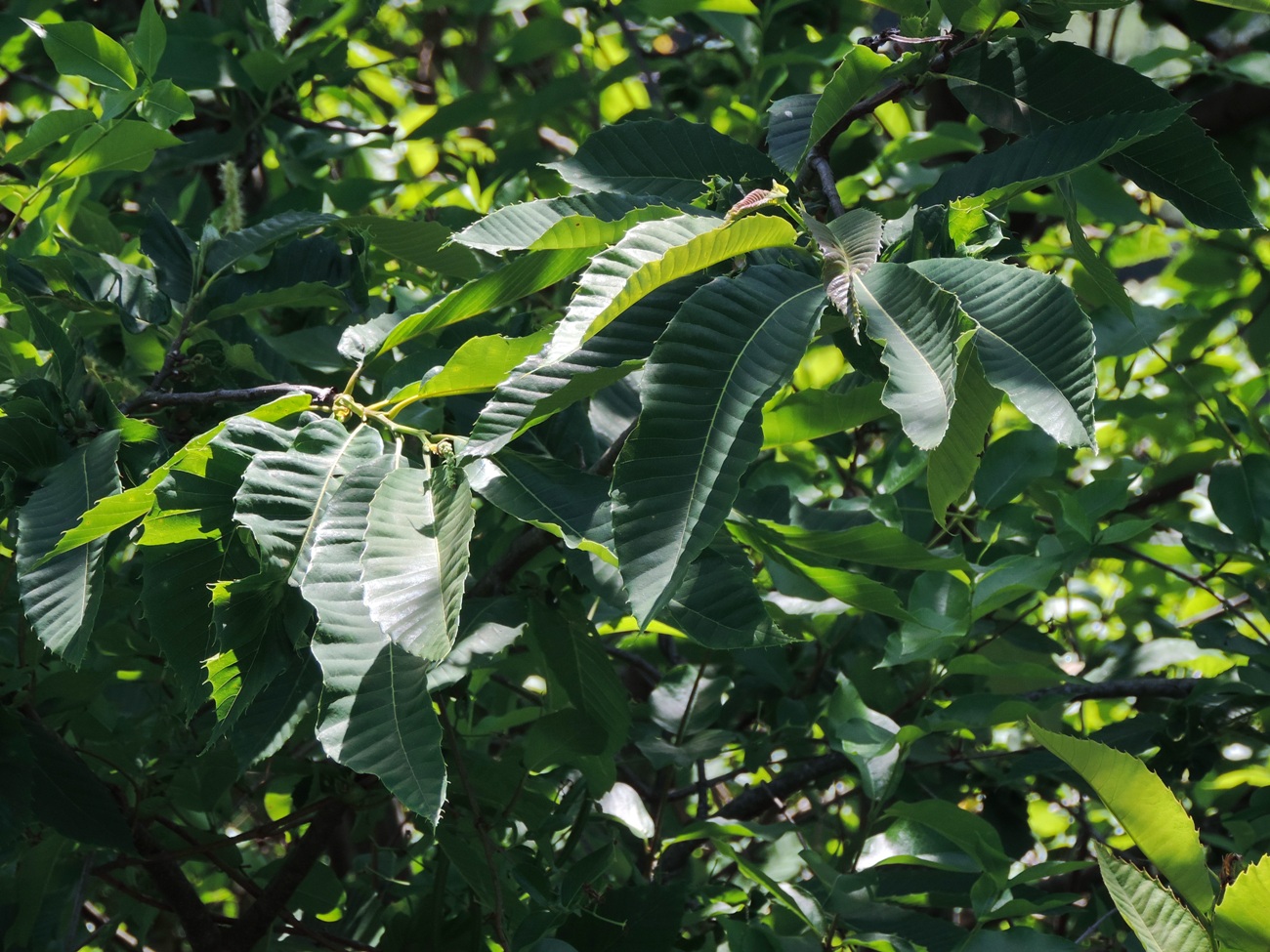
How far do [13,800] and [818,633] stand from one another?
867mm

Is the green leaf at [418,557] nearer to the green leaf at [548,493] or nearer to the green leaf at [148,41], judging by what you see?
the green leaf at [548,493]

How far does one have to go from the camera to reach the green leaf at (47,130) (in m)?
1.03

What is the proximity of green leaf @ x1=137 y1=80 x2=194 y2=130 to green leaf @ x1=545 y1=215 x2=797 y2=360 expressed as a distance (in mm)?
683

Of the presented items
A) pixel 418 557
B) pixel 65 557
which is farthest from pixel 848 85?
pixel 65 557

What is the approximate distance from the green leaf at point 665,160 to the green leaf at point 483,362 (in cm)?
19

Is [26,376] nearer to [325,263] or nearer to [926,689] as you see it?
[325,263]

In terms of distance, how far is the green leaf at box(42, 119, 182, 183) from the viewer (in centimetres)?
105

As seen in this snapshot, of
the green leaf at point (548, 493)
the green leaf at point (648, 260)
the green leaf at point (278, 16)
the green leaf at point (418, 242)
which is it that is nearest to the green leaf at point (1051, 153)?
the green leaf at point (648, 260)

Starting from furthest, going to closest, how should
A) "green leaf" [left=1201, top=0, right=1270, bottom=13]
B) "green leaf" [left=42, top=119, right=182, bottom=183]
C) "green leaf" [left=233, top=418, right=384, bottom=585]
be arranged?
1. "green leaf" [left=42, top=119, right=182, bottom=183]
2. "green leaf" [left=1201, top=0, right=1270, bottom=13]
3. "green leaf" [left=233, top=418, right=384, bottom=585]

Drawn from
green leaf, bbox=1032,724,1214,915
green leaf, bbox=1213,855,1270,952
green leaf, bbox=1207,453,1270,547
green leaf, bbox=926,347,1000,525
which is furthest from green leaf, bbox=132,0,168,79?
green leaf, bbox=1207,453,1270,547

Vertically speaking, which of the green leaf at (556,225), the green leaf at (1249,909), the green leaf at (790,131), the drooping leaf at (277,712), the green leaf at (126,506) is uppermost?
the green leaf at (556,225)

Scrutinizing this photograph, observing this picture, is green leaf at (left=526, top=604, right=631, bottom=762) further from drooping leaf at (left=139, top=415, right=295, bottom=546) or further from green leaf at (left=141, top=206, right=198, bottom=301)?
green leaf at (left=141, top=206, right=198, bottom=301)

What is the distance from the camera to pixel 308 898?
1.38m

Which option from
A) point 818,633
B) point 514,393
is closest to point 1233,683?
point 818,633
